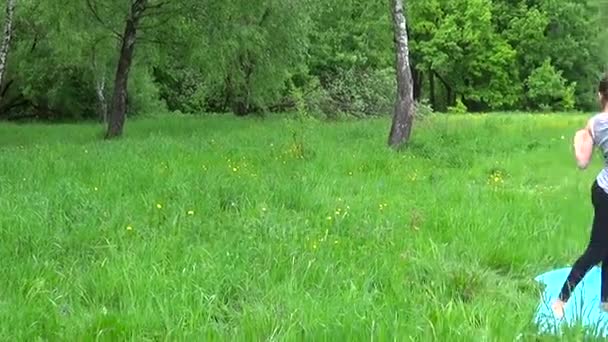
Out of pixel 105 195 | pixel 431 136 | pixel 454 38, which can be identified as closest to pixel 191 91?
pixel 454 38

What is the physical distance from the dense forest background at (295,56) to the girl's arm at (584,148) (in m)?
9.92

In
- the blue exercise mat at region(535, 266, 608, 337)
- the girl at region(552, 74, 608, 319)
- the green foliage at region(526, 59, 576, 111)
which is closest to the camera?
the blue exercise mat at region(535, 266, 608, 337)

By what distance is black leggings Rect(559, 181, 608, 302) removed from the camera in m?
5.03

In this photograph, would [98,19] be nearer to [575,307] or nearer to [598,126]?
[598,126]

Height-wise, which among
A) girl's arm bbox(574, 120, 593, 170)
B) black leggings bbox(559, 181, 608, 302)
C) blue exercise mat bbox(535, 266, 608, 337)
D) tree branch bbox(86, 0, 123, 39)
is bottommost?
blue exercise mat bbox(535, 266, 608, 337)

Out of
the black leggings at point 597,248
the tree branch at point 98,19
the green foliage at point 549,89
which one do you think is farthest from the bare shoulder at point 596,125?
the green foliage at point 549,89

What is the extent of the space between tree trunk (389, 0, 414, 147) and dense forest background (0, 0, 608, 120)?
7.57 feet

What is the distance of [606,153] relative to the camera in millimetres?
5070

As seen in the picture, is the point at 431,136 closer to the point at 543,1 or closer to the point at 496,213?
the point at 496,213

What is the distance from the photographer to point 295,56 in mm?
29109

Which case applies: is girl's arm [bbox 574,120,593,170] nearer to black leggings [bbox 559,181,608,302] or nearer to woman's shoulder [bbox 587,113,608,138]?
woman's shoulder [bbox 587,113,608,138]

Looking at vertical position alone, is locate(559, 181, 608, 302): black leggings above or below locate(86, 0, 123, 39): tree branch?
below

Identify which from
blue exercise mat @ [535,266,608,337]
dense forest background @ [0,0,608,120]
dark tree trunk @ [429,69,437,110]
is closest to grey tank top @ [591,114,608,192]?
blue exercise mat @ [535,266,608,337]

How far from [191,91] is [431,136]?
24.5 m
